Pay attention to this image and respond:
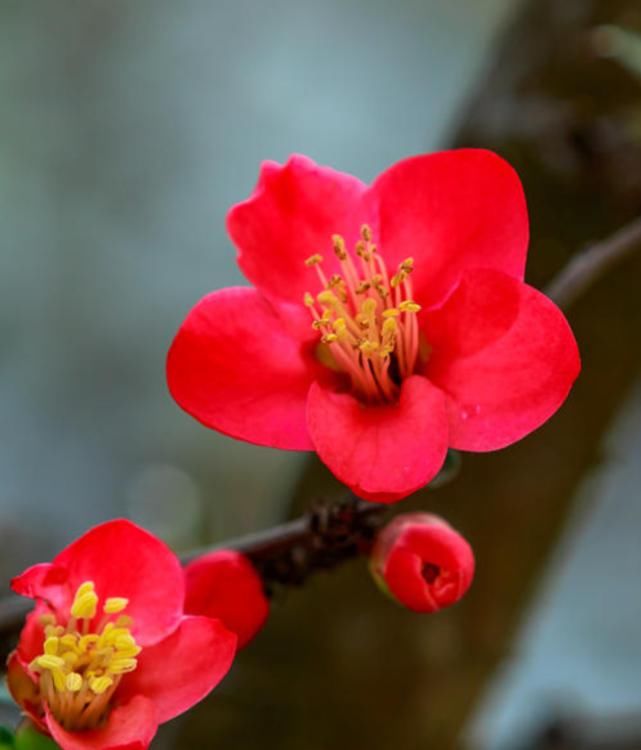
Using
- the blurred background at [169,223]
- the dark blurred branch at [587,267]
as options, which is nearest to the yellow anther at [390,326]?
the dark blurred branch at [587,267]

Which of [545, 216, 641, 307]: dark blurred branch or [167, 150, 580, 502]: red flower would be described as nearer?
[167, 150, 580, 502]: red flower

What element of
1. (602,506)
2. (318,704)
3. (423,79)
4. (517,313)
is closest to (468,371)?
(517,313)

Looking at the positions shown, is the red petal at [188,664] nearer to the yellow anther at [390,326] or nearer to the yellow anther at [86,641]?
the yellow anther at [86,641]

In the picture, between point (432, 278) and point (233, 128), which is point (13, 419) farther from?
point (432, 278)

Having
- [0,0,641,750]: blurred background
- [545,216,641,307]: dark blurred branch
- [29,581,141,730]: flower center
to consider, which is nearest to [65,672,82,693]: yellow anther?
[29,581,141,730]: flower center

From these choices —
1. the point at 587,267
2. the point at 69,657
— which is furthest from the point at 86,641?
the point at 587,267

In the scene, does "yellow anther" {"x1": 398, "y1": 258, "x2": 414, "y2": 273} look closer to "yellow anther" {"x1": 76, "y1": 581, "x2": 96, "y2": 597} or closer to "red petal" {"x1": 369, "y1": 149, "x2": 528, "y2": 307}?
"red petal" {"x1": 369, "y1": 149, "x2": 528, "y2": 307}
